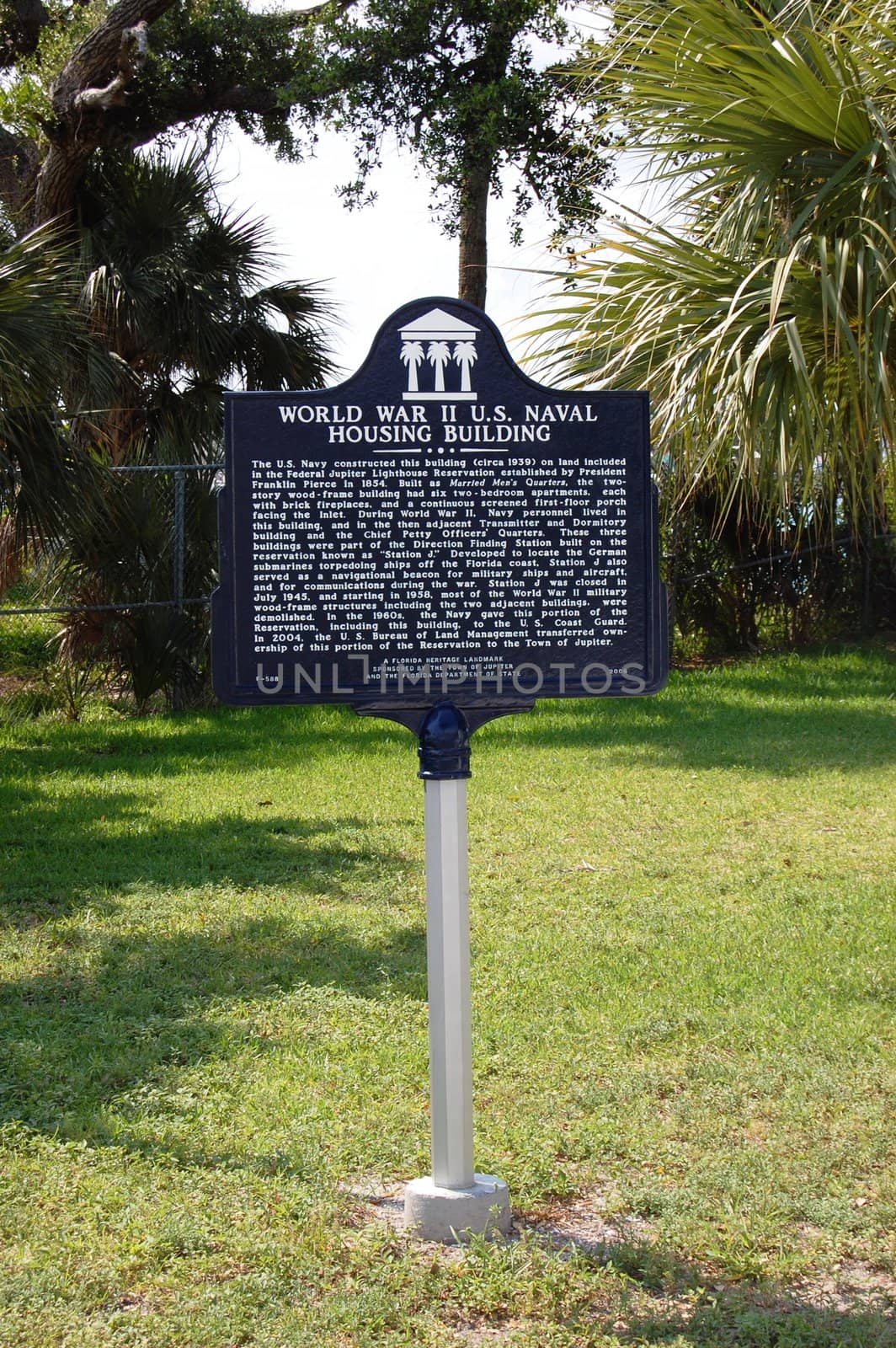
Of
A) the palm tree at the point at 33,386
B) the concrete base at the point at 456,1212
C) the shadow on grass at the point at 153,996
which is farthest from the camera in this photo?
the palm tree at the point at 33,386

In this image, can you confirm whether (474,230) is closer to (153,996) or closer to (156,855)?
(156,855)

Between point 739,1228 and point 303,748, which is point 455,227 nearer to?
point 303,748

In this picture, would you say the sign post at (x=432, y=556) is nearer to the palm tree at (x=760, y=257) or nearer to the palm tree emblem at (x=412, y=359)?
the palm tree emblem at (x=412, y=359)

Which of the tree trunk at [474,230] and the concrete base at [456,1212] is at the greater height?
the tree trunk at [474,230]

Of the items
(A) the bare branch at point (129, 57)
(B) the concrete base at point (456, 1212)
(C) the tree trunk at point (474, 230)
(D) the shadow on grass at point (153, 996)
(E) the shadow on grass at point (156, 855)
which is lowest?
(B) the concrete base at point (456, 1212)

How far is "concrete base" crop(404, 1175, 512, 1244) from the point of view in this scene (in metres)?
3.50

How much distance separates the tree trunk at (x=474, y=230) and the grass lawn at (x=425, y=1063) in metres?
8.14

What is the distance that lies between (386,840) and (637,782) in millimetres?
2173

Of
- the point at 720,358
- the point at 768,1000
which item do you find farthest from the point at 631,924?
the point at 720,358

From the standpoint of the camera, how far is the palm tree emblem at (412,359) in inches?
143

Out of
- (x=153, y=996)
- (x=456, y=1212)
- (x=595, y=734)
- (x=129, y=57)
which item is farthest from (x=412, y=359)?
(x=129, y=57)

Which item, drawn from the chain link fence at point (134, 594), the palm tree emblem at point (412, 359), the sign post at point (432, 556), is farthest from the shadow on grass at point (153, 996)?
the chain link fence at point (134, 594)

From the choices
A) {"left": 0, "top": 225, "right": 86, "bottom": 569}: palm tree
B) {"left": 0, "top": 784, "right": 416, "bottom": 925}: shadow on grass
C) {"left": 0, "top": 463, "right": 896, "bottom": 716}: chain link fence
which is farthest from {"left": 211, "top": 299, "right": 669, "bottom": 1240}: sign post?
{"left": 0, "top": 463, "right": 896, "bottom": 716}: chain link fence

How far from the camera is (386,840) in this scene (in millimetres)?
7660
